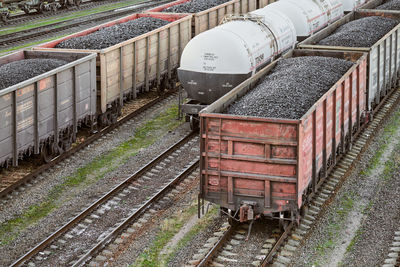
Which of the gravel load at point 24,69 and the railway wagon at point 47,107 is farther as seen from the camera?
the gravel load at point 24,69

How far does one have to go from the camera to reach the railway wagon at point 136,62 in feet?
69.3

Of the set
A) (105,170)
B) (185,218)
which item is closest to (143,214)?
(185,218)

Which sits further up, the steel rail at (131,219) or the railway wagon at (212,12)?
the railway wagon at (212,12)

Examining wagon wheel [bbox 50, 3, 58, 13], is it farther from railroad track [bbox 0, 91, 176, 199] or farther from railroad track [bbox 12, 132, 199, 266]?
railroad track [bbox 12, 132, 199, 266]

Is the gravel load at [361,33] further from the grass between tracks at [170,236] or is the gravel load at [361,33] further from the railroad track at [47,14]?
the railroad track at [47,14]

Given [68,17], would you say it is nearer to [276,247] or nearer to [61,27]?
[61,27]

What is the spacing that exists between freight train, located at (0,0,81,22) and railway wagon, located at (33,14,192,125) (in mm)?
16895

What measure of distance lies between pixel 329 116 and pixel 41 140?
7.69 m

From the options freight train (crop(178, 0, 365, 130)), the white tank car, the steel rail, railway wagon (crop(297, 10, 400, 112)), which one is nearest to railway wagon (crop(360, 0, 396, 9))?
railway wagon (crop(297, 10, 400, 112))

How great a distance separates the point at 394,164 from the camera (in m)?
18.9

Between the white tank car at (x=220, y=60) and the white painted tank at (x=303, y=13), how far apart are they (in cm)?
452

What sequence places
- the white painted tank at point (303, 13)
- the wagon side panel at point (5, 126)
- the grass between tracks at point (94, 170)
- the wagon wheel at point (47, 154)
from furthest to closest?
the white painted tank at point (303, 13) < the wagon wheel at point (47, 154) < the wagon side panel at point (5, 126) < the grass between tracks at point (94, 170)

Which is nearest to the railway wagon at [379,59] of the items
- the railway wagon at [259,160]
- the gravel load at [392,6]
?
the gravel load at [392,6]

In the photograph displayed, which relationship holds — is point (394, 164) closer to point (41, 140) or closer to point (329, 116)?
point (329, 116)
